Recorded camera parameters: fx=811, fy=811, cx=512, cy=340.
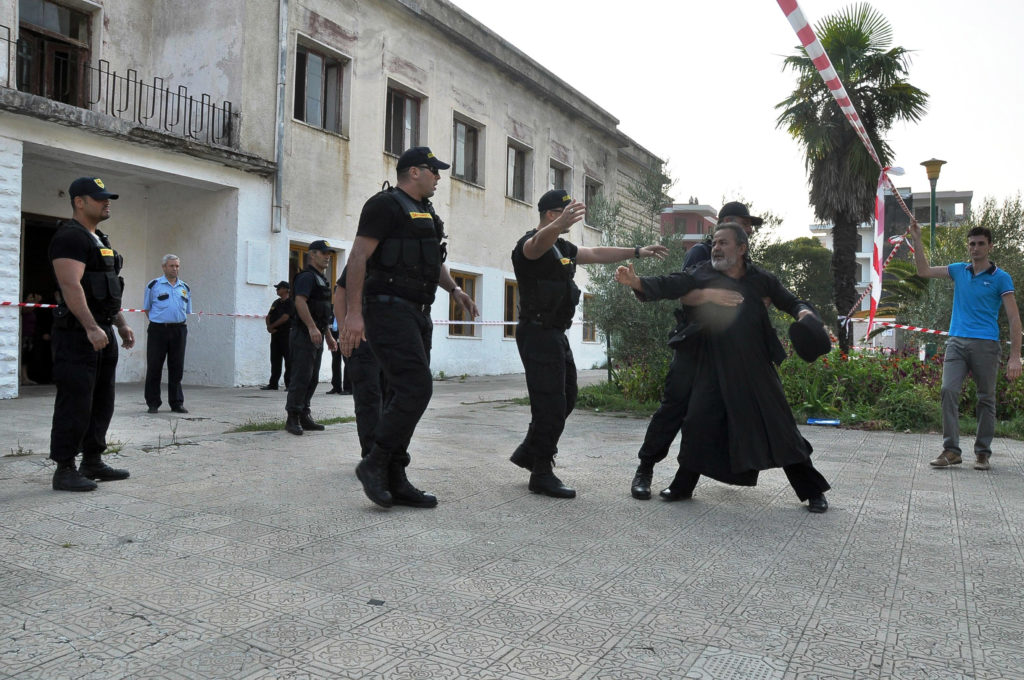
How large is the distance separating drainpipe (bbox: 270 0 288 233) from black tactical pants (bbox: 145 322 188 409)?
413cm

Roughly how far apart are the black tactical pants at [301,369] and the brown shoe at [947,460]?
5.36 m

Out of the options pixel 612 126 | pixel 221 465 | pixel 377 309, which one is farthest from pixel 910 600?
pixel 612 126

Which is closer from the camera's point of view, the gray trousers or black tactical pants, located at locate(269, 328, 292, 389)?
the gray trousers

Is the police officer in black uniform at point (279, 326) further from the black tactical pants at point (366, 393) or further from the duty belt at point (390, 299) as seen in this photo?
the duty belt at point (390, 299)

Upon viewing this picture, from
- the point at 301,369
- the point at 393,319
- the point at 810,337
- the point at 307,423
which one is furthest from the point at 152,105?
the point at 810,337

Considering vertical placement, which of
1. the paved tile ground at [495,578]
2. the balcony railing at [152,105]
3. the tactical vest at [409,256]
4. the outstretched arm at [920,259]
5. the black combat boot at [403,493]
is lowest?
the paved tile ground at [495,578]

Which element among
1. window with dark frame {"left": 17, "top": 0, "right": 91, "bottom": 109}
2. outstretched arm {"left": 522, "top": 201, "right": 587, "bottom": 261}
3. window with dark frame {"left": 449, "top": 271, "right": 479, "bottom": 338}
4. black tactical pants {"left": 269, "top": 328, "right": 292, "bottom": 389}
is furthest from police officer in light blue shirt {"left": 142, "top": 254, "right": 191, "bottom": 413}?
window with dark frame {"left": 449, "top": 271, "right": 479, "bottom": 338}

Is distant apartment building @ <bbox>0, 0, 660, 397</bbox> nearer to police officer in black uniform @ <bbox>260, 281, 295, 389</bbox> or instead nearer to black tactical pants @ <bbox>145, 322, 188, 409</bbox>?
police officer in black uniform @ <bbox>260, 281, 295, 389</bbox>

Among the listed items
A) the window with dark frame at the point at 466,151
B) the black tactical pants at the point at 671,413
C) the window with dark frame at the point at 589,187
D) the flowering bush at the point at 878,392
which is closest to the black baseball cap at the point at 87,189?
the black tactical pants at the point at 671,413

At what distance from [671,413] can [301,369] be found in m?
3.98

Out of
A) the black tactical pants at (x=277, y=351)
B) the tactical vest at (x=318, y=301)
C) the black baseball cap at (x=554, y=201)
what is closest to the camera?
the black baseball cap at (x=554, y=201)

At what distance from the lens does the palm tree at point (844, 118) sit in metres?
20.6

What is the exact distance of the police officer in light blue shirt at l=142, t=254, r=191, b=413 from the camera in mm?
9398

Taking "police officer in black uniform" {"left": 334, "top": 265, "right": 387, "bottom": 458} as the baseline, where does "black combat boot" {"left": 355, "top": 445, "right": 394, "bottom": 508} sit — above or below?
below
